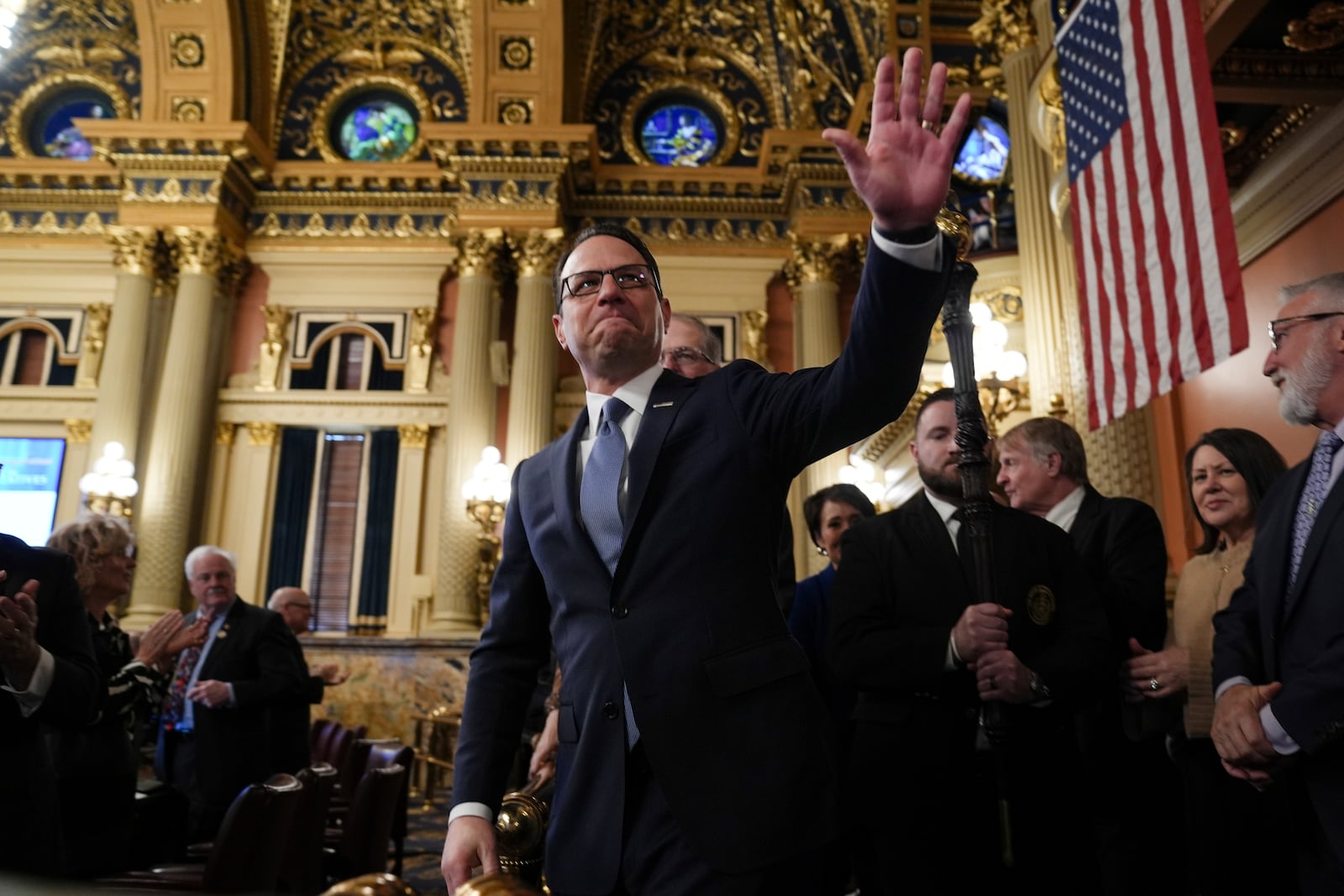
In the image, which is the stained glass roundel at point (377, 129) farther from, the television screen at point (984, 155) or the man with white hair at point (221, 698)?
the man with white hair at point (221, 698)

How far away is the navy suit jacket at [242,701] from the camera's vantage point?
451 cm

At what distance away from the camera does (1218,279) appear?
4480mm

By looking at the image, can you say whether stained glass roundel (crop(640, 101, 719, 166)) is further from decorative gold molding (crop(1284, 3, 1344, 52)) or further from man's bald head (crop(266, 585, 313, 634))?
decorative gold molding (crop(1284, 3, 1344, 52))

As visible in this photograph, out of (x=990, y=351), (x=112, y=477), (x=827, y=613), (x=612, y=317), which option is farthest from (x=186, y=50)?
(x=612, y=317)

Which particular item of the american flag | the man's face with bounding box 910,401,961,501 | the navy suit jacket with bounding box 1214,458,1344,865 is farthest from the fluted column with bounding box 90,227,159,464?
the navy suit jacket with bounding box 1214,458,1344,865

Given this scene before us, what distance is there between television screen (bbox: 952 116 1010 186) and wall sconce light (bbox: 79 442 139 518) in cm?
1079

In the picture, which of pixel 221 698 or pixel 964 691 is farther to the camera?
pixel 221 698

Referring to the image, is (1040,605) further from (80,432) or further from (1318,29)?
(80,432)

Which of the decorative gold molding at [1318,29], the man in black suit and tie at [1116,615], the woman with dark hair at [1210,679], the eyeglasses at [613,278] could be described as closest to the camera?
the eyeglasses at [613,278]

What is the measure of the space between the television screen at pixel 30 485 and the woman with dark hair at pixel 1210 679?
12.6 metres

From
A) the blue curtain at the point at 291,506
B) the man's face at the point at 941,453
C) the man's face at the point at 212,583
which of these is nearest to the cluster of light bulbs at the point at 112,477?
the blue curtain at the point at 291,506

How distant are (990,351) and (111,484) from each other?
30.4 ft

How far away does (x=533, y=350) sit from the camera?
41.3ft

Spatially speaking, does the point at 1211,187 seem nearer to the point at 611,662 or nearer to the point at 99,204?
the point at 611,662
